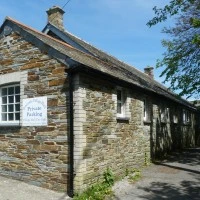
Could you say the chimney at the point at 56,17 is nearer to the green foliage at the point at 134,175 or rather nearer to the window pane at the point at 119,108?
the window pane at the point at 119,108

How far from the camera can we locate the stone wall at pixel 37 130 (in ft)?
30.9

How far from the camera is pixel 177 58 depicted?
1432 cm

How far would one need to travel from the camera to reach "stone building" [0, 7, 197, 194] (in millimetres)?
9203

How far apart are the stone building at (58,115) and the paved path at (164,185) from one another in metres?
0.79

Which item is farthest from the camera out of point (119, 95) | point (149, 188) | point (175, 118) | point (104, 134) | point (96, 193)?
point (175, 118)

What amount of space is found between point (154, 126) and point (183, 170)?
9.85 ft

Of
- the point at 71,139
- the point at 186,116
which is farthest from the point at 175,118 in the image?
the point at 71,139

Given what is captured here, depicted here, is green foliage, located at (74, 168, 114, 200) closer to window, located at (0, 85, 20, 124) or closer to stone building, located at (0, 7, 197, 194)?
stone building, located at (0, 7, 197, 194)

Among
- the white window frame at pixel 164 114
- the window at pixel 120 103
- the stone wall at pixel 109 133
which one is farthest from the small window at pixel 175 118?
the window at pixel 120 103

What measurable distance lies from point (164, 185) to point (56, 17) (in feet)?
35.4

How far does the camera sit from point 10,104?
11055 mm

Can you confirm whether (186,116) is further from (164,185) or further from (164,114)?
(164,185)

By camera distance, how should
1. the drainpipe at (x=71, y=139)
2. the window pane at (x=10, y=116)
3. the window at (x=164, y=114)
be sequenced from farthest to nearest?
the window at (x=164, y=114) → the window pane at (x=10, y=116) → the drainpipe at (x=71, y=139)

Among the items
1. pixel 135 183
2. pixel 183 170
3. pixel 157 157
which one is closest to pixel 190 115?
pixel 157 157
